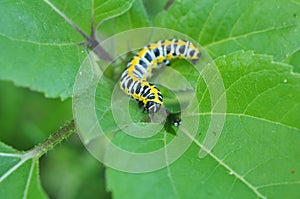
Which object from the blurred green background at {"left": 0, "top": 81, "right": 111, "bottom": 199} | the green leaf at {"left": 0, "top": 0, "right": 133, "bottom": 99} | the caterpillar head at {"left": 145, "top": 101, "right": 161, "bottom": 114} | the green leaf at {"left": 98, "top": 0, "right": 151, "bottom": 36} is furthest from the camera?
the blurred green background at {"left": 0, "top": 81, "right": 111, "bottom": 199}

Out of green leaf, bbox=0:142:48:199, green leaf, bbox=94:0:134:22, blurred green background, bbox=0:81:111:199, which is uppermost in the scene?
green leaf, bbox=94:0:134:22

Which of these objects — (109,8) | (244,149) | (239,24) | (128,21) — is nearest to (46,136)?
(128,21)

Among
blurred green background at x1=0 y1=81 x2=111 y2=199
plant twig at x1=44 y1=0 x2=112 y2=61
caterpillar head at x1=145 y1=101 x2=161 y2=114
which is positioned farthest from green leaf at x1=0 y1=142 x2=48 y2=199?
blurred green background at x1=0 y1=81 x2=111 y2=199

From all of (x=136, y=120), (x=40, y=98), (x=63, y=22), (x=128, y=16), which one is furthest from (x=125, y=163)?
(x=40, y=98)

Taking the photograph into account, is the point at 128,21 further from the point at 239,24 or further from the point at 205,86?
the point at 205,86

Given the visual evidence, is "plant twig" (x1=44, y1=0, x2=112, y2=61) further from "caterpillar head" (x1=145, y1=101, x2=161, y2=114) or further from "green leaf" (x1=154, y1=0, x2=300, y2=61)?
"caterpillar head" (x1=145, y1=101, x2=161, y2=114)

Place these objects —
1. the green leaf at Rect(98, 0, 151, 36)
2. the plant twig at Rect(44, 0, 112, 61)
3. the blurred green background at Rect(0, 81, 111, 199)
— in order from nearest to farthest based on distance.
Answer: the plant twig at Rect(44, 0, 112, 61) < the green leaf at Rect(98, 0, 151, 36) < the blurred green background at Rect(0, 81, 111, 199)

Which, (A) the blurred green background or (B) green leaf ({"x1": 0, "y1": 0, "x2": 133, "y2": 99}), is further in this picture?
(A) the blurred green background
